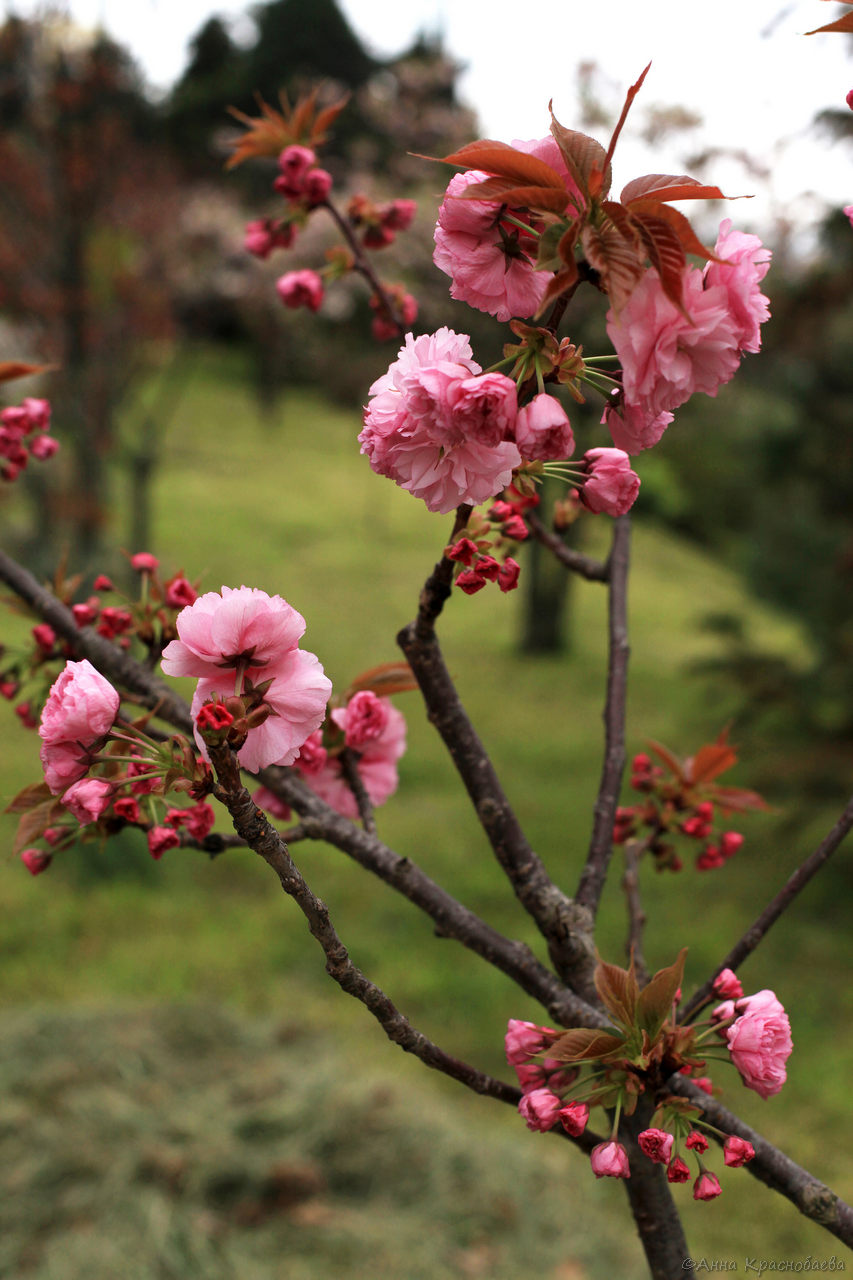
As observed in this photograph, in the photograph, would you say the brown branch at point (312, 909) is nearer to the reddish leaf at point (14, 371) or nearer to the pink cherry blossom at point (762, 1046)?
the pink cherry blossom at point (762, 1046)

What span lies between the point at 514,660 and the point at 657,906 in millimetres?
4050

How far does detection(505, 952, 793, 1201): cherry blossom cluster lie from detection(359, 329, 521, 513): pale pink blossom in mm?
361

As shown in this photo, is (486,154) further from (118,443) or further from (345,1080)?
(118,443)

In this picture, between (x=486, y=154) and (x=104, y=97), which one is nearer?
(x=486, y=154)

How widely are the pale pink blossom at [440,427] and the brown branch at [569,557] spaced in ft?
2.02

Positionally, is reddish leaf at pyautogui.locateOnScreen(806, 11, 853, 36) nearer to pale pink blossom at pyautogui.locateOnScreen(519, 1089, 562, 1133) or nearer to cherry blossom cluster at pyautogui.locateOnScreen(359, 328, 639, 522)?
cherry blossom cluster at pyautogui.locateOnScreen(359, 328, 639, 522)

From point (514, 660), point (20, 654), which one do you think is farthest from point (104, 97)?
point (20, 654)

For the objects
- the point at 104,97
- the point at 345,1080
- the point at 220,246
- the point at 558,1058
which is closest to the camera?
the point at 558,1058

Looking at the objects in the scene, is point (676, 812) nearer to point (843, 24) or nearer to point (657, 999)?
point (657, 999)

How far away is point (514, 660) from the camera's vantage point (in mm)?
8633

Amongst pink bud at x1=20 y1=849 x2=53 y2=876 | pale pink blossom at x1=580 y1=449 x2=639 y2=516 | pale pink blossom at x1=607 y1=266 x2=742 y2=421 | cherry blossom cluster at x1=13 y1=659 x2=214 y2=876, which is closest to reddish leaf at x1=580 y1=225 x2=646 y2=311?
pale pink blossom at x1=607 y1=266 x2=742 y2=421

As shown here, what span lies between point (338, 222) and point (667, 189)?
0.84 metres

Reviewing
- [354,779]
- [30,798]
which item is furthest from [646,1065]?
[30,798]

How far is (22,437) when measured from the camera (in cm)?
126
